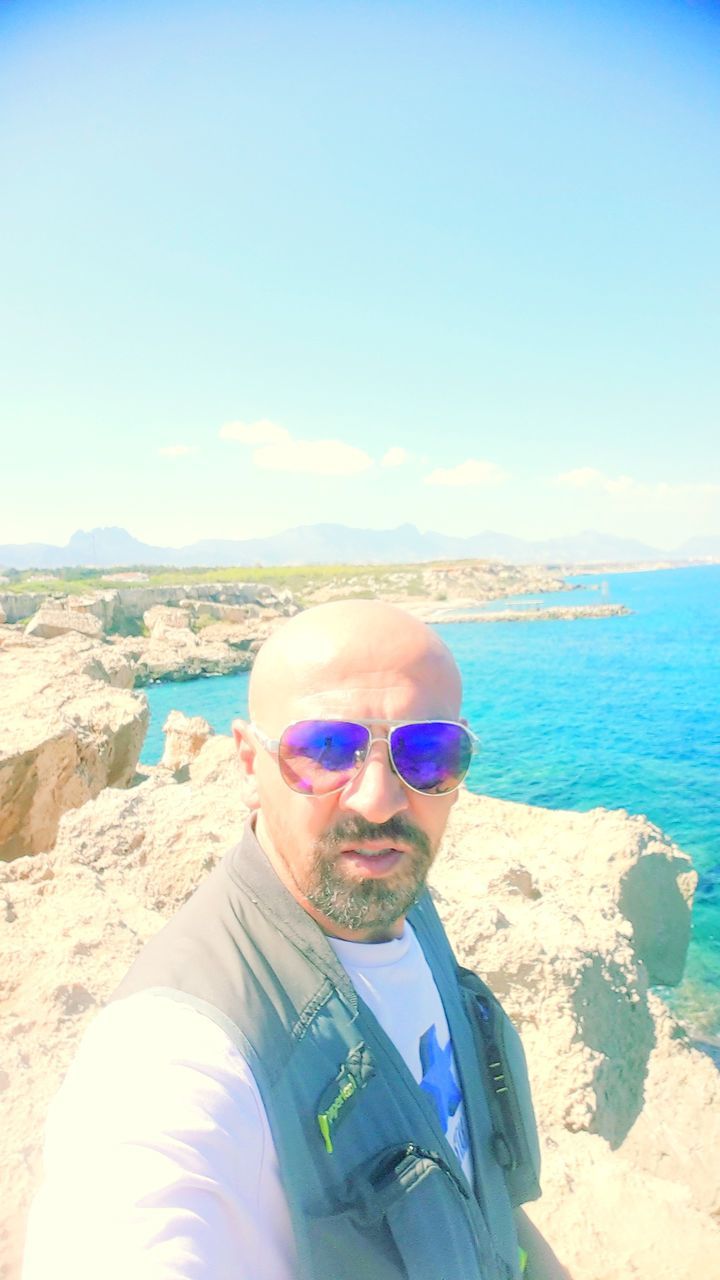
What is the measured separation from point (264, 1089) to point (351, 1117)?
0.80 feet

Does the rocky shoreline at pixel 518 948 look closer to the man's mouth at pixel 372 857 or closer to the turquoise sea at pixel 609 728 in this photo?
the man's mouth at pixel 372 857

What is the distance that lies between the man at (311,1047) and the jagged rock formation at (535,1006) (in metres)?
1.25

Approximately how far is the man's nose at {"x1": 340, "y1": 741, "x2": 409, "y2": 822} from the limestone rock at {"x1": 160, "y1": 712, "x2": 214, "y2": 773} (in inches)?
399

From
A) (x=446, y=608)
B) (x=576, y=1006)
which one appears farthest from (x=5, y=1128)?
(x=446, y=608)

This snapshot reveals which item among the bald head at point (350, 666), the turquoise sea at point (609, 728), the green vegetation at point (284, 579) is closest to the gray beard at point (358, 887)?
the bald head at point (350, 666)

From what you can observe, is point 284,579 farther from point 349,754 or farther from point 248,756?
point 349,754

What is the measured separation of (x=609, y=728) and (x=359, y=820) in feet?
85.5

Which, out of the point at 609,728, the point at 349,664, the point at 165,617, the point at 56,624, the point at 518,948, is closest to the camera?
the point at 349,664

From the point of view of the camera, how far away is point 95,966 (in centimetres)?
344

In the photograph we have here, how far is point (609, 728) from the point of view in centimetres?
2562

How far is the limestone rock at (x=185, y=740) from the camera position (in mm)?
11680

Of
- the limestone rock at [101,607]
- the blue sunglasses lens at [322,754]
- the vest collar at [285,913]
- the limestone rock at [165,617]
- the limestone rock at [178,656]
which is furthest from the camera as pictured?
the limestone rock at [165,617]

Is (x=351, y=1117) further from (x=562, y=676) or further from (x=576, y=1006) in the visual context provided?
(x=562, y=676)

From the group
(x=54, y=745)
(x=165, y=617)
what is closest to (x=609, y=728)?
(x=54, y=745)
